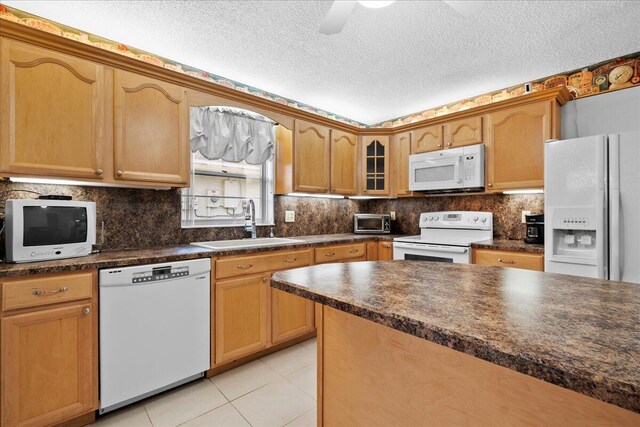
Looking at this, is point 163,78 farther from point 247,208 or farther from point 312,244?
point 312,244

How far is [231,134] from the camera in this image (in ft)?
9.51

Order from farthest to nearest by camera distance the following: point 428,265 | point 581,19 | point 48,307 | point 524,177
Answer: point 524,177 < point 581,19 < point 48,307 < point 428,265

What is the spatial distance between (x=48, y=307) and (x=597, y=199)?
335 centimetres

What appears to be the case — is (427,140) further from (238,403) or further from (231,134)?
(238,403)

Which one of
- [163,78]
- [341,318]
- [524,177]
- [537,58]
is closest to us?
[341,318]

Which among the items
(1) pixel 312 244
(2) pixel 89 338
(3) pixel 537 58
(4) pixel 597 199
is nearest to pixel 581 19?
(3) pixel 537 58

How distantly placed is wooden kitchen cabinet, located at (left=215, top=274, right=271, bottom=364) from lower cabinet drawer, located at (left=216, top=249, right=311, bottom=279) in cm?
5

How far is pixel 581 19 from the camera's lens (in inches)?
81.6

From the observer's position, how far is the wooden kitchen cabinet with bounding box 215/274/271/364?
7.46ft

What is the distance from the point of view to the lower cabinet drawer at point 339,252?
2.95 m

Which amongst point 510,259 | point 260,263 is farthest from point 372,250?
point 260,263

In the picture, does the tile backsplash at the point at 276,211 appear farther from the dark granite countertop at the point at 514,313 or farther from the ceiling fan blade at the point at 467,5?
the ceiling fan blade at the point at 467,5

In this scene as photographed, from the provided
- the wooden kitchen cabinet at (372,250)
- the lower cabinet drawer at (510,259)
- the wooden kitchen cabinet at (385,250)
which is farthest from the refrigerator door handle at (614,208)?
the wooden kitchen cabinet at (372,250)

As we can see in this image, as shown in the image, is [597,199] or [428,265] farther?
[597,199]
